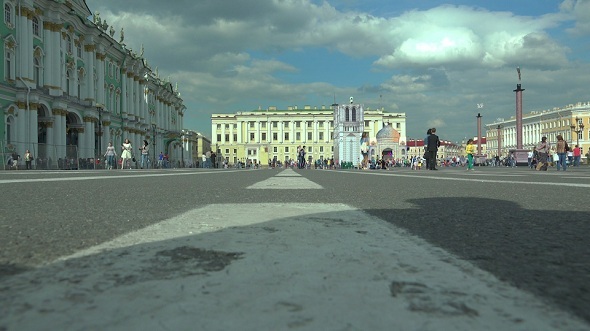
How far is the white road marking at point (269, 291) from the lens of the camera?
77 centimetres

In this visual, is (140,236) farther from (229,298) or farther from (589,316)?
(589,316)

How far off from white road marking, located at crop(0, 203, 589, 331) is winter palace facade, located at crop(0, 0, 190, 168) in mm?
27057

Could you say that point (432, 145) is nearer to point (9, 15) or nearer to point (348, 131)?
point (9, 15)

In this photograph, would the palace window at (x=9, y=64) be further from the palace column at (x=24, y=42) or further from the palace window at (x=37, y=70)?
the palace window at (x=37, y=70)

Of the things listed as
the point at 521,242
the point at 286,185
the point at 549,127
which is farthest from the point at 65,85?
the point at 549,127

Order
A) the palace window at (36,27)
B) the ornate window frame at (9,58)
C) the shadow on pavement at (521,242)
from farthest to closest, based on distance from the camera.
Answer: the palace window at (36,27), the ornate window frame at (9,58), the shadow on pavement at (521,242)

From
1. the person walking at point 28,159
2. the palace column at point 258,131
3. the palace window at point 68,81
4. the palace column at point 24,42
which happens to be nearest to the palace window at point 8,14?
the palace column at point 24,42

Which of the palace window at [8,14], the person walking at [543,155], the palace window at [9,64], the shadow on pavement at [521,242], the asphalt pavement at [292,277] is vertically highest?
the palace window at [8,14]

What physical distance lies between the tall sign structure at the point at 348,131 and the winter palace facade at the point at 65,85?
55.3 m

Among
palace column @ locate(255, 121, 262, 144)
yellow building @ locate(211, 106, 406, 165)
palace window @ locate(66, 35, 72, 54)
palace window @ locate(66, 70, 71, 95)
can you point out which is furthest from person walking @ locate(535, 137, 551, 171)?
palace column @ locate(255, 121, 262, 144)

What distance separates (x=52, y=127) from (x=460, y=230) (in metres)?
34.6

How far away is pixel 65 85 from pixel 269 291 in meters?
37.5

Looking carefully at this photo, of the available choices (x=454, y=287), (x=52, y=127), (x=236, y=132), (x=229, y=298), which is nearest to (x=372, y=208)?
(x=454, y=287)

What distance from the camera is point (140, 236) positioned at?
1.70m
